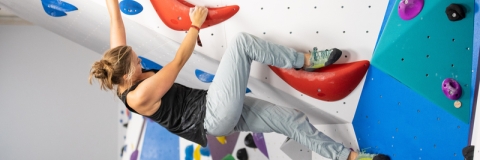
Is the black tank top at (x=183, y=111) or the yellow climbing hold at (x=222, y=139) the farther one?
the yellow climbing hold at (x=222, y=139)

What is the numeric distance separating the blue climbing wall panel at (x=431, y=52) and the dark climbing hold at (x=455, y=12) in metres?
0.02

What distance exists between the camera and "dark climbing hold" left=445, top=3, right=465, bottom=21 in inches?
65.9

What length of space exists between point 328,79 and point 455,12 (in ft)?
2.20

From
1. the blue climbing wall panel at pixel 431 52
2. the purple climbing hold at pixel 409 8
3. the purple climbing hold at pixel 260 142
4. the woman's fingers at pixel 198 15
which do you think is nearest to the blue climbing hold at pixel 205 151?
the purple climbing hold at pixel 260 142

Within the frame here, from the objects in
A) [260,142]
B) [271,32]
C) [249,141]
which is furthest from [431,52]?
[249,141]

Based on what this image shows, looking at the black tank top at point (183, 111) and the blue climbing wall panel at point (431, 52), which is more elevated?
the blue climbing wall panel at point (431, 52)

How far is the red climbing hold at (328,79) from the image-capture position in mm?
2156

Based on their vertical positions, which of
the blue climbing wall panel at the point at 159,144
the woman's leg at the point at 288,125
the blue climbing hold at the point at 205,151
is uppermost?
the woman's leg at the point at 288,125

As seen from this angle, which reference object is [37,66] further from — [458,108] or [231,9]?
[458,108]

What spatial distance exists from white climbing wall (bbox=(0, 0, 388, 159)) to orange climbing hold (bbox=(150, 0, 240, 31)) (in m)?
0.03

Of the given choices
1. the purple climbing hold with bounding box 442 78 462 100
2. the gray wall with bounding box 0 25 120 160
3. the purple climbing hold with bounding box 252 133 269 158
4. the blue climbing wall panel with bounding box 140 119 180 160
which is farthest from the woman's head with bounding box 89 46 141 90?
the gray wall with bounding box 0 25 120 160

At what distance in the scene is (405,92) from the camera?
199cm

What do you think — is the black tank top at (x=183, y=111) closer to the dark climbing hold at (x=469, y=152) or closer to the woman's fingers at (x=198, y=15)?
Result: the woman's fingers at (x=198, y=15)

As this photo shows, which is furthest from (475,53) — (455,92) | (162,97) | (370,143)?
(162,97)
